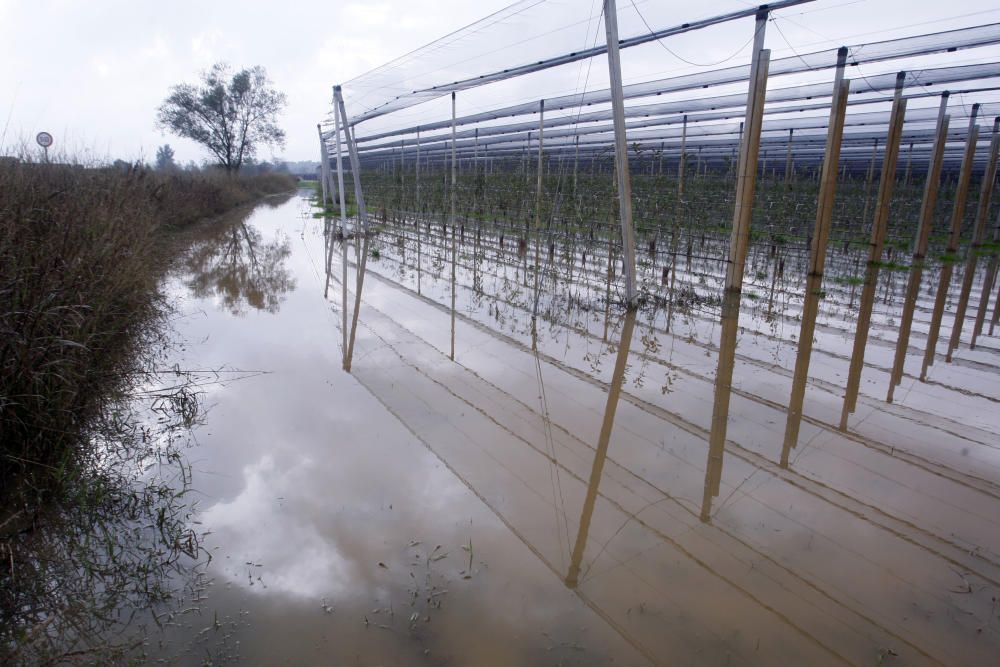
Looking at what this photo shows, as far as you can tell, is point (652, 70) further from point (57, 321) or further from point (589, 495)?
point (57, 321)

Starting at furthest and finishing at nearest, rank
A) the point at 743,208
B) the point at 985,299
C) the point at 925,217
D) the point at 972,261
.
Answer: the point at 972,261, the point at 925,217, the point at 985,299, the point at 743,208

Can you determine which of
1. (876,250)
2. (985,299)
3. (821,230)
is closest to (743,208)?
(821,230)

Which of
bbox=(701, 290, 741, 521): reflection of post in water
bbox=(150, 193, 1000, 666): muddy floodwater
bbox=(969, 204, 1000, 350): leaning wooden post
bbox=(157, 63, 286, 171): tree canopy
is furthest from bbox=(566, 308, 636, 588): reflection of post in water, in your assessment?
bbox=(157, 63, 286, 171): tree canopy

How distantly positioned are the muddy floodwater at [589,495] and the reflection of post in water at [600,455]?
0.05 ft

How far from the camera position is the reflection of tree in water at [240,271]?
629 cm

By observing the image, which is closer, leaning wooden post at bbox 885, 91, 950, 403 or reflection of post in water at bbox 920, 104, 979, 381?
reflection of post in water at bbox 920, 104, 979, 381

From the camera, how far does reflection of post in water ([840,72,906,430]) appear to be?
12.7 feet

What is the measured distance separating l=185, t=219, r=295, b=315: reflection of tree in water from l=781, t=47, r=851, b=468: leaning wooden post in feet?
15.2

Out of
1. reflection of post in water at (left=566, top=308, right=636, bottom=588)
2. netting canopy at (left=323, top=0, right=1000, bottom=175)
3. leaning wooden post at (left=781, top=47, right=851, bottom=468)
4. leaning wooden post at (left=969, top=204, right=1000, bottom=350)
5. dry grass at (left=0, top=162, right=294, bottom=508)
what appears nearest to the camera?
reflection of post in water at (left=566, top=308, right=636, bottom=588)

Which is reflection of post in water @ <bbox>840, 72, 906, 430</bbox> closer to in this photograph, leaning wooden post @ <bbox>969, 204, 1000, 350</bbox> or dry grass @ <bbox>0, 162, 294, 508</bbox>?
leaning wooden post @ <bbox>969, 204, 1000, 350</bbox>

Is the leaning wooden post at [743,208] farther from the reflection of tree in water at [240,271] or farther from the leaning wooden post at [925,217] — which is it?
the reflection of tree in water at [240,271]

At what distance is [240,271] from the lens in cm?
787

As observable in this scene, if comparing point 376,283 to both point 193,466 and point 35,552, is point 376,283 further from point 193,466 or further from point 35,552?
point 35,552

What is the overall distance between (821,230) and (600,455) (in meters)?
4.13
